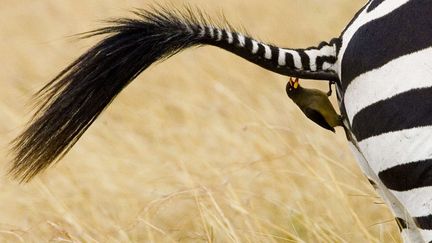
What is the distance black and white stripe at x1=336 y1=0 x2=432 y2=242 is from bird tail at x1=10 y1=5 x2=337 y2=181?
0.39 feet

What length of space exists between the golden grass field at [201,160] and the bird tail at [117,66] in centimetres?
41

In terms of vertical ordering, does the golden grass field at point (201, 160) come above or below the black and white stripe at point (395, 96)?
above

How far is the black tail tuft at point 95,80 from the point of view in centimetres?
172

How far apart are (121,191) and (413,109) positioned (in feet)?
6.34

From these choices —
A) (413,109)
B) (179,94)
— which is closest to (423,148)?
(413,109)

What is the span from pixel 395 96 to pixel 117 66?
0.51 meters

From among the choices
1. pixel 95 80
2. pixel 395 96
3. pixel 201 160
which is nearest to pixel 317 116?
pixel 395 96

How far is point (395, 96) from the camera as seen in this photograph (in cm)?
152

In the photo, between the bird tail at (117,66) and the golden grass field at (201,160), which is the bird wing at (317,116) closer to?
the bird tail at (117,66)

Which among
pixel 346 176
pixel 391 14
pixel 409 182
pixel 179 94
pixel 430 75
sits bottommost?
pixel 409 182

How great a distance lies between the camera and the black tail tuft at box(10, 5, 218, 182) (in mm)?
1716

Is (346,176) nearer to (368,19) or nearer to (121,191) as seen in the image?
(121,191)

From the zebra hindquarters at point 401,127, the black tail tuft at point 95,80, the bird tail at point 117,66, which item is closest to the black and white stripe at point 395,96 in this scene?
the zebra hindquarters at point 401,127

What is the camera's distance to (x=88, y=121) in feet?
5.66
